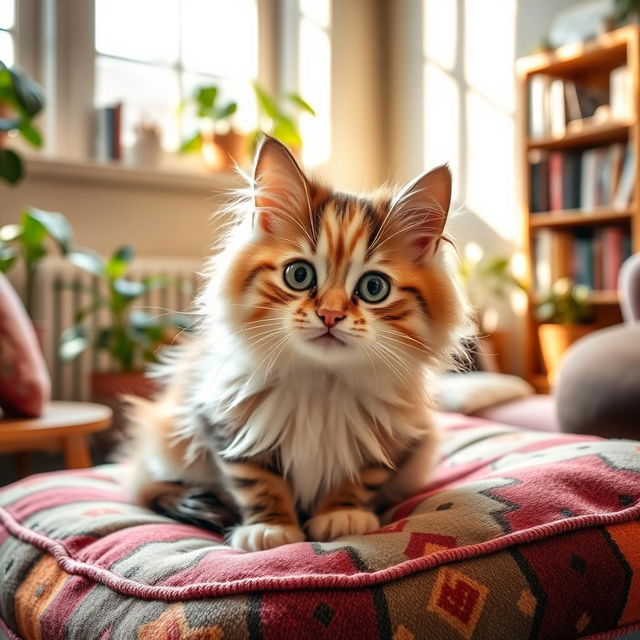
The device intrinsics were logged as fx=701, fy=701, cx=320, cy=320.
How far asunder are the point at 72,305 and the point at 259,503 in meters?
2.18

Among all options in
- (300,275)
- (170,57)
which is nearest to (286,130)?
(170,57)

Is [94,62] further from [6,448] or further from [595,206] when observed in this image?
[595,206]

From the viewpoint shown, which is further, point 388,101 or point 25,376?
point 388,101

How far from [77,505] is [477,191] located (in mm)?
2872

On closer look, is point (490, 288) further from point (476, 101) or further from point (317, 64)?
point (317, 64)

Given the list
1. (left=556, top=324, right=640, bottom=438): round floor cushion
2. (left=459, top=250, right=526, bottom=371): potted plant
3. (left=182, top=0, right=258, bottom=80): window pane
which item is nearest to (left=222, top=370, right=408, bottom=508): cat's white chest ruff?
(left=556, top=324, right=640, bottom=438): round floor cushion

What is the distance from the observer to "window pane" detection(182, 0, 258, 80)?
3.55 metres

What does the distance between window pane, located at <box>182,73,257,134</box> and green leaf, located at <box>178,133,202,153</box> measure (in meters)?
0.25

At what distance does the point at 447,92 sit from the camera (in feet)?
12.2

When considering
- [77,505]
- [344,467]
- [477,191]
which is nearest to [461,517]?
[344,467]

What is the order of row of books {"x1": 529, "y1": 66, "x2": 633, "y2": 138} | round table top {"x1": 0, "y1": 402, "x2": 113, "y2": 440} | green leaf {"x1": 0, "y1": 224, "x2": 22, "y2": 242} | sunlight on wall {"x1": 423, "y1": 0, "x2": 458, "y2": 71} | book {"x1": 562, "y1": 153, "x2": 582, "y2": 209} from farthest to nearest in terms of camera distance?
sunlight on wall {"x1": 423, "y1": 0, "x2": 458, "y2": 71} → book {"x1": 562, "y1": 153, "x2": 582, "y2": 209} → row of books {"x1": 529, "y1": 66, "x2": 633, "y2": 138} → green leaf {"x1": 0, "y1": 224, "x2": 22, "y2": 242} → round table top {"x1": 0, "y1": 402, "x2": 113, "y2": 440}

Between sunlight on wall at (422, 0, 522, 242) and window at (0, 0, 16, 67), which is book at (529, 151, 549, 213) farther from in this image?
window at (0, 0, 16, 67)

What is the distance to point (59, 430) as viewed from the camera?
1.79 meters

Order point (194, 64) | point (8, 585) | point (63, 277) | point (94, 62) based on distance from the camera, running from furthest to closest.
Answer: point (194, 64)
point (94, 62)
point (63, 277)
point (8, 585)
